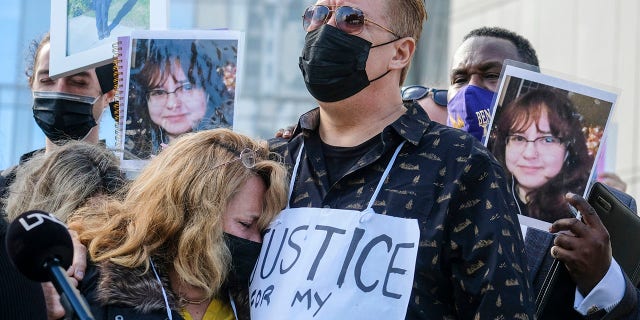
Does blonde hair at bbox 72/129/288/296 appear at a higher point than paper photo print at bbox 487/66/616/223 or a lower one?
lower

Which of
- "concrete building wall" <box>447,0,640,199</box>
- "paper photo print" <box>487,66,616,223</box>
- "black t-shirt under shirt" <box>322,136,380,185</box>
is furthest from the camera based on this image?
"concrete building wall" <box>447,0,640,199</box>

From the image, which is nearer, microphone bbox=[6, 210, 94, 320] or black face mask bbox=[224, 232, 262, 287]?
microphone bbox=[6, 210, 94, 320]

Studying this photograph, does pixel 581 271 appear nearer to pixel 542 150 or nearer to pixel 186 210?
pixel 542 150

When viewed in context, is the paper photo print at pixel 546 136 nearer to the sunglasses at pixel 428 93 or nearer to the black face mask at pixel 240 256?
the black face mask at pixel 240 256

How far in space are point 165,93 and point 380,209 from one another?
4.17 feet

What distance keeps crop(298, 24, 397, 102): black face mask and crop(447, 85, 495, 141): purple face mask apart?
2.87 feet

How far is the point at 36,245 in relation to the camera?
2.89m

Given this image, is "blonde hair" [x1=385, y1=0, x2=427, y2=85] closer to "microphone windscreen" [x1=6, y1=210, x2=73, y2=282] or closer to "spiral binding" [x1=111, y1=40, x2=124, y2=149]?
"spiral binding" [x1=111, y1=40, x2=124, y2=149]

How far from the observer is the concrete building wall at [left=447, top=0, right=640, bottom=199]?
13836 mm

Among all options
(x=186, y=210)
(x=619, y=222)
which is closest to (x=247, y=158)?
(x=186, y=210)

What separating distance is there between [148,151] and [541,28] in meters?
12.3

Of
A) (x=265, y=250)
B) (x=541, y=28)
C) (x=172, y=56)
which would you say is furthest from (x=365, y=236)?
(x=541, y=28)

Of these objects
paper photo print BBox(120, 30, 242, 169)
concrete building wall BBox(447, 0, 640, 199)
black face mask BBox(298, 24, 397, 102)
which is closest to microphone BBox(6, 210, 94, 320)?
black face mask BBox(298, 24, 397, 102)

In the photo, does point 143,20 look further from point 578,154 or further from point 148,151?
point 578,154
